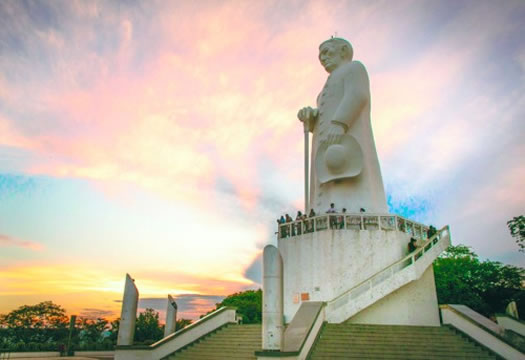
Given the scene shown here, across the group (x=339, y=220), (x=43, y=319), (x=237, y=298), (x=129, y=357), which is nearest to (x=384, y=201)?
(x=339, y=220)

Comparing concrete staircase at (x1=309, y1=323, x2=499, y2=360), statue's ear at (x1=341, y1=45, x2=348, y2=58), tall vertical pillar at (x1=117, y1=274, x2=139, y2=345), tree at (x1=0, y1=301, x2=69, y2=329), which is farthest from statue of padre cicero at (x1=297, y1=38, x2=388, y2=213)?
tree at (x1=0, y1=301, x2=69, y2=329)

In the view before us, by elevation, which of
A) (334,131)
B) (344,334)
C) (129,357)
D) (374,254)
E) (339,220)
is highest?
(334,131)

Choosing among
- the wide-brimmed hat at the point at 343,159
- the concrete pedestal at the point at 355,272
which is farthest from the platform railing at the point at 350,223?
the wide-brimmed hat at the point at 343,159

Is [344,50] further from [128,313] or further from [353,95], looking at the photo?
[128,313]

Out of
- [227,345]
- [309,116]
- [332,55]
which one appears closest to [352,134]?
[309,116]

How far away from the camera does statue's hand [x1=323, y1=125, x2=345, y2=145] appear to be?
21094mm

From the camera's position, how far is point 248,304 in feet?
145

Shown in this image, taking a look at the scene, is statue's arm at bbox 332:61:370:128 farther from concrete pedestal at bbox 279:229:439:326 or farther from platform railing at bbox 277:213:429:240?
concrete pedestal at bbox 279:229:439:326

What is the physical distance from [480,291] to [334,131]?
63.6ft

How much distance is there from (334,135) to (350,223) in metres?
5.13

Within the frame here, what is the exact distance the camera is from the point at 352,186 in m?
21.2

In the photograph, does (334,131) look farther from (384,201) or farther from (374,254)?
(374,254)

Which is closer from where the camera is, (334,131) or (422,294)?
(422,294)

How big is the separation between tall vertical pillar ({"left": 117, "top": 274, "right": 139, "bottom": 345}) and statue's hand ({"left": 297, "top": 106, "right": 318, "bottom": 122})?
1465 cm
